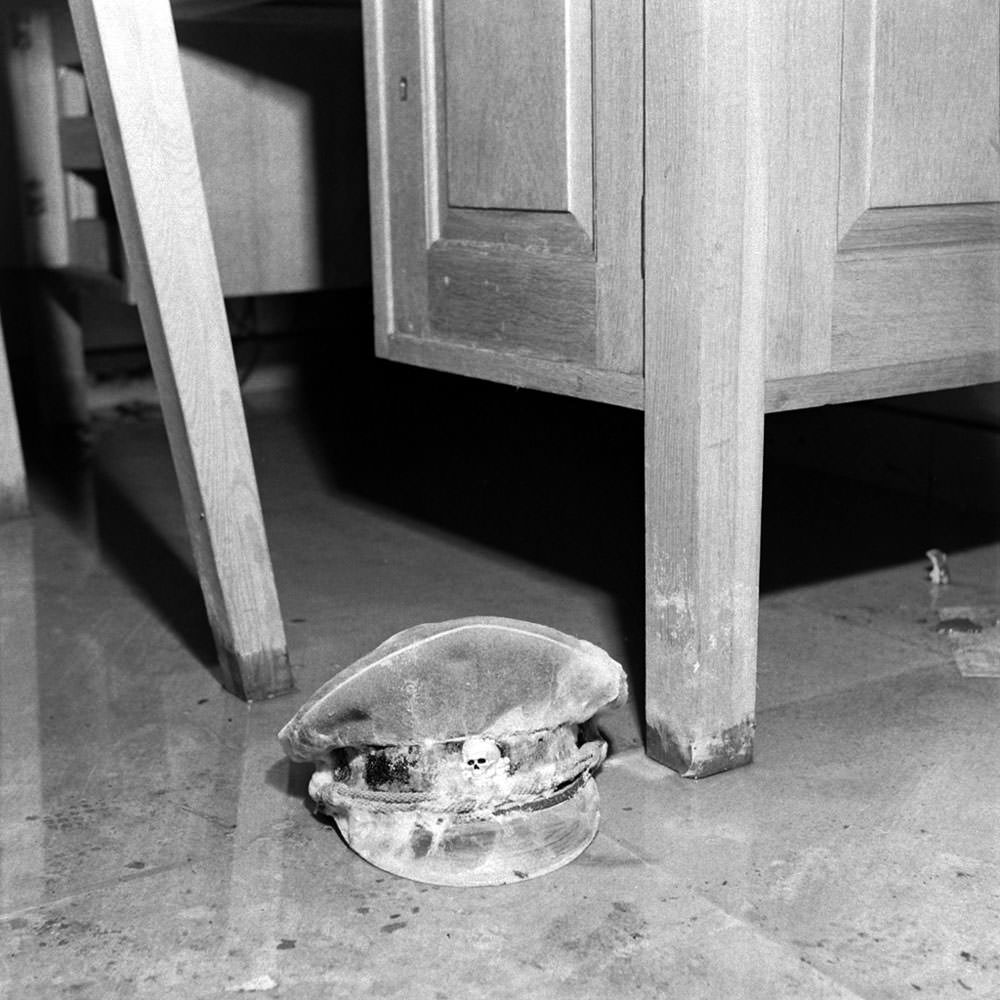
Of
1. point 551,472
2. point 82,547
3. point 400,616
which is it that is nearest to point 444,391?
point 551,472

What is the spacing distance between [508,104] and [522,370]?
0.78ft

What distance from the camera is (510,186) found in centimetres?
129

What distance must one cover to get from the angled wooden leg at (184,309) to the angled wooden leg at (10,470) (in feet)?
2.68

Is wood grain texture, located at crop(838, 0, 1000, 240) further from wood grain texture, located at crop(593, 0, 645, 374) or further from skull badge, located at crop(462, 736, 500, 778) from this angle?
skull badge, located at crop(462, 736, 500, 778)

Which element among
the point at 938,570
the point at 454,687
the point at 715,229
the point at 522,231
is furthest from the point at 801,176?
the point at 938,570

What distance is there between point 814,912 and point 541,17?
748 millimetres

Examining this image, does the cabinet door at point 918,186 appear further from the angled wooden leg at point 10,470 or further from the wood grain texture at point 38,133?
the wood grain texture at point 38,133

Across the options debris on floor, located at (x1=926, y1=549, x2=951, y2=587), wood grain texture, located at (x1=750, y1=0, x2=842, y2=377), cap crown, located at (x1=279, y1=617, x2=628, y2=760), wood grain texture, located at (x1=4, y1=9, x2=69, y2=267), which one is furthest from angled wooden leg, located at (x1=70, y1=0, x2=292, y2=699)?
wood grain texture, located at (x1=4, y1=9, x2=69, y2=267)

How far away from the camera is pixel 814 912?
95 centimetres

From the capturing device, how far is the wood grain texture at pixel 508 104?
3.95 ft

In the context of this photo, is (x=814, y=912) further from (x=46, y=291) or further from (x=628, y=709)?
(x=46, y=291)

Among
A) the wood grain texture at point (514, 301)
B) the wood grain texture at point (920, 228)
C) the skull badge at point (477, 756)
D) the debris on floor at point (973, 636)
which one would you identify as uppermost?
the wood grain texture at point (920, 228)

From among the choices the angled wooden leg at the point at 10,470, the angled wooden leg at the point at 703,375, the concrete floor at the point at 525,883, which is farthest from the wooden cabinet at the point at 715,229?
the angled wooden leg at the point at 10,470

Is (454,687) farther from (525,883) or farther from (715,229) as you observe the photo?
(715,229)
